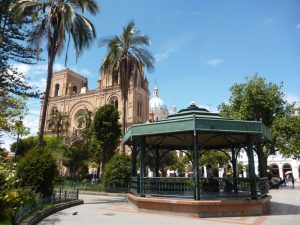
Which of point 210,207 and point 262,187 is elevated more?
point 262,187

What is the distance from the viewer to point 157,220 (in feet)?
26.4

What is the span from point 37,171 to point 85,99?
48530 millimetres

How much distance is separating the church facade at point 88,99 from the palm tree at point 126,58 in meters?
27.0

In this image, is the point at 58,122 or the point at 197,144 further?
the point at 58,122

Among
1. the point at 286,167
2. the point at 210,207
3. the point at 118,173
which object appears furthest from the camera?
the point at 286,167

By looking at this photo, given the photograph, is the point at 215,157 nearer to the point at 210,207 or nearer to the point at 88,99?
the point at 210,207

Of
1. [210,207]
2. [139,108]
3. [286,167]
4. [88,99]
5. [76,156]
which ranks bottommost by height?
[210,207]

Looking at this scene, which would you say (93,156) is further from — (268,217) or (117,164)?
→ (268,217)

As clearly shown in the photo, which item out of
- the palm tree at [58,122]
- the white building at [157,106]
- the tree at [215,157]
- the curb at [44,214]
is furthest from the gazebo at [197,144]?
the white building at [157,106]

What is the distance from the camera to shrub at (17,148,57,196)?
10641 mm

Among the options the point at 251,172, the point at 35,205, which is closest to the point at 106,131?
the point at 35,205

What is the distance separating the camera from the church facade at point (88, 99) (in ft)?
173

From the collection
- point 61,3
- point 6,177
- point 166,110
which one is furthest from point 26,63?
point 166,110

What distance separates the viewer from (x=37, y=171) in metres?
10.7
